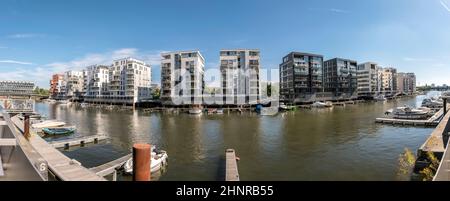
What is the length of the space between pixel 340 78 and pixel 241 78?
41.7 m

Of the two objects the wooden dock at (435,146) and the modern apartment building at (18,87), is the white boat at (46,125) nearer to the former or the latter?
the wooden dock at (435,146)

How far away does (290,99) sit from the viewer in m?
77.4

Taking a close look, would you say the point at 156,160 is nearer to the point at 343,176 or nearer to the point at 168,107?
the point at 343,176

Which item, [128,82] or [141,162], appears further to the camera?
[128,82]

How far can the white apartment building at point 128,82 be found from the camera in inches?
3174

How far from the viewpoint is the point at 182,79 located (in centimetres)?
6938

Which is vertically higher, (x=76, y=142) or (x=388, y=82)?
(x=388, y=82)

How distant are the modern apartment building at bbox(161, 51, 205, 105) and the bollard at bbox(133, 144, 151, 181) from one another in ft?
200

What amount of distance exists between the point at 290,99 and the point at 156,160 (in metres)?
64.8

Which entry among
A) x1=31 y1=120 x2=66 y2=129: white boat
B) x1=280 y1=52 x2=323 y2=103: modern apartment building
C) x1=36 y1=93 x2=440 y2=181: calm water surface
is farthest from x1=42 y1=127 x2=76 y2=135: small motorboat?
x1=280 y1=52 x2=323 y2=103: modern apartment building

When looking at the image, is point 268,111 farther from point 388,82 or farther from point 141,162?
point 388,82

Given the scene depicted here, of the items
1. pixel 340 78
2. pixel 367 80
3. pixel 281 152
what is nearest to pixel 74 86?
pixel 340 78

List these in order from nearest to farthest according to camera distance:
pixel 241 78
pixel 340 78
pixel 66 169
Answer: pixel 66 169 < pixel 241 78 < pixel 340 78
